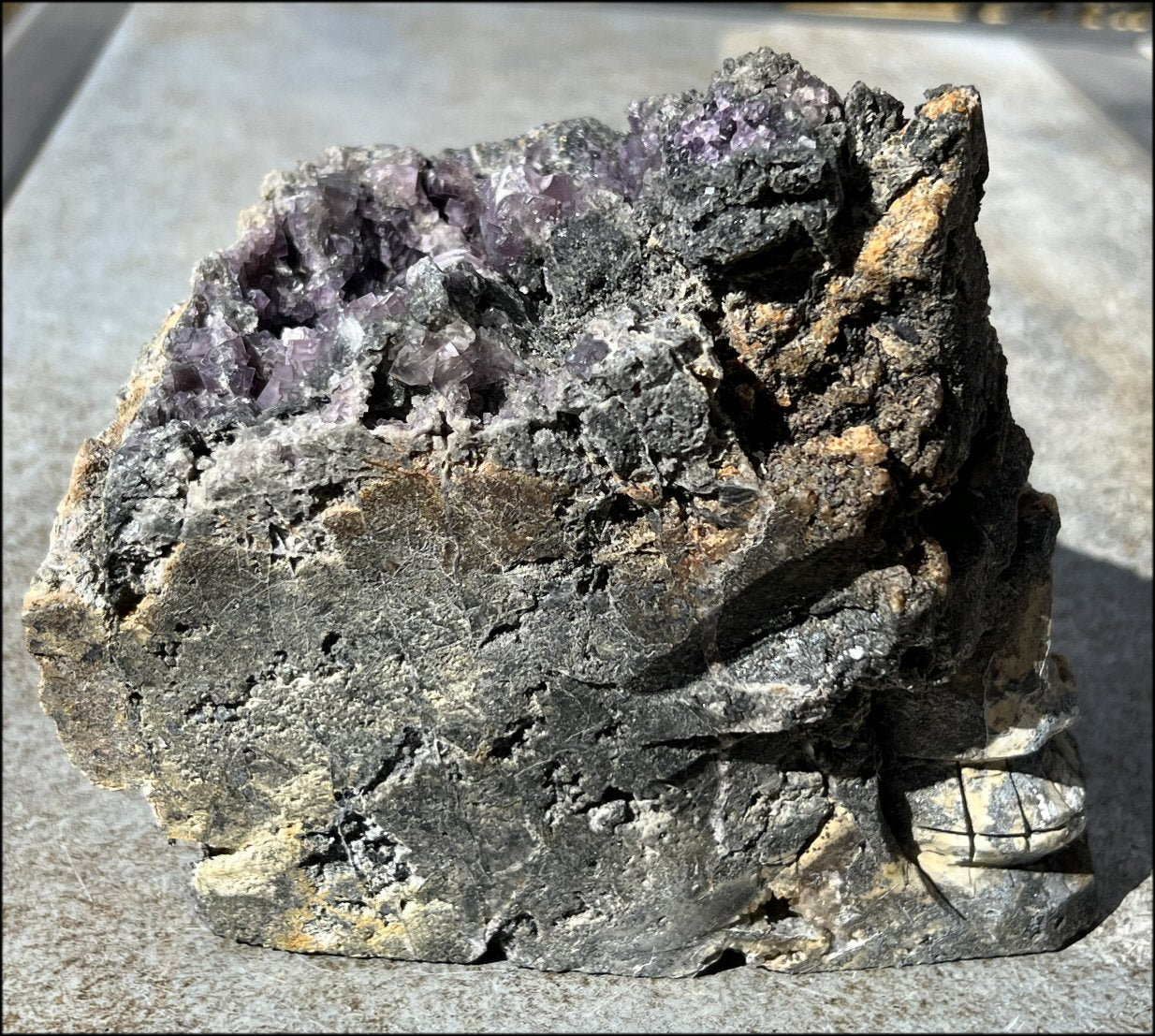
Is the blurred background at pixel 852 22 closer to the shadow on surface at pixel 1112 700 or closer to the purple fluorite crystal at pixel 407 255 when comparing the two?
the shadow on surface at pixel 1112 700

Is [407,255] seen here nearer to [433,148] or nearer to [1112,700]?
[1112,700]

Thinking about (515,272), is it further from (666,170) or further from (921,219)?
(921,219)

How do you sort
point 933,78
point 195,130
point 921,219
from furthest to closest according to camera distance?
point 933,78
point 195,130
point 921,219

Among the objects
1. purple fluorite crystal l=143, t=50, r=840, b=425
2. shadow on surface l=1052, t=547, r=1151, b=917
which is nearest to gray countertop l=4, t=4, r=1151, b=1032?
shadow on surface l=1052, t=547, r=1151, b=917

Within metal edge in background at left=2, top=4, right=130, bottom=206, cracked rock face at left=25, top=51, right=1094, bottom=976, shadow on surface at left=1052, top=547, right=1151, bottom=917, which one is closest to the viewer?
cracked rock face at left=25, top=51, right=1094, bottom=976

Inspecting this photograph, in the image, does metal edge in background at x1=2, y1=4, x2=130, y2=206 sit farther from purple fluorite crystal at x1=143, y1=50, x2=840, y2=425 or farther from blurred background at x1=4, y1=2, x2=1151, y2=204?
purple fluorite crystal at x1=143, y1=50, x2=840, y2=425

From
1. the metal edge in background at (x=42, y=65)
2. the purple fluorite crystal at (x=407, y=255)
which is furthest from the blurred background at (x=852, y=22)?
the purple fluorite crystal at (x=407, y=255)

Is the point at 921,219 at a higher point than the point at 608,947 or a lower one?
higher

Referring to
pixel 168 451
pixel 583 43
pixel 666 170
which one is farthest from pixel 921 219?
pixel 583 43
